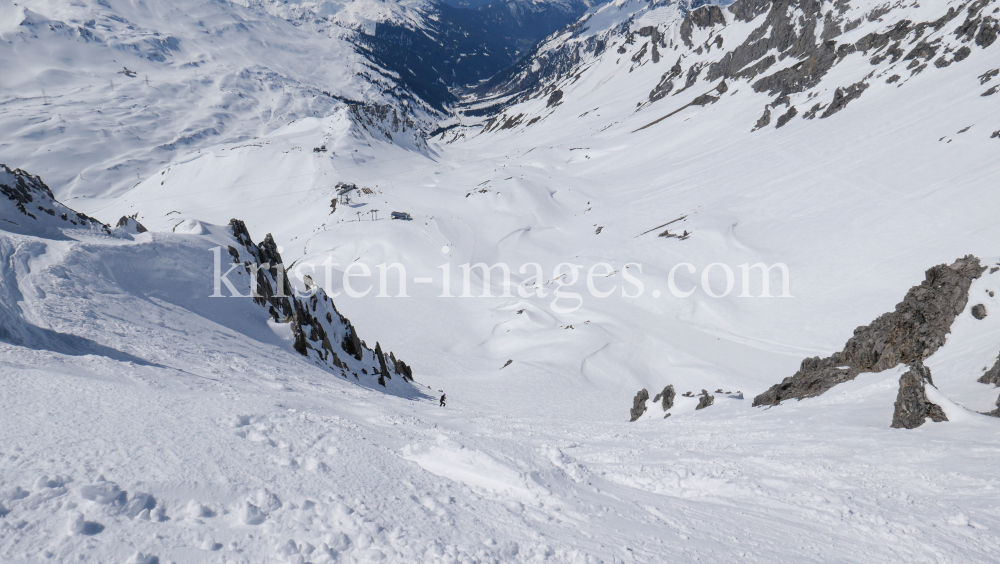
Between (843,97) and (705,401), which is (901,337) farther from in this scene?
(843,97)

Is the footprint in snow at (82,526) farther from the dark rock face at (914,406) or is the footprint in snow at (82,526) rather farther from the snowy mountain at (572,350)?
the dark rock face at (914,406)

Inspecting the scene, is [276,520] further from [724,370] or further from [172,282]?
[724,370]

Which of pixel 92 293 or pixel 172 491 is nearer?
pixel 172 491

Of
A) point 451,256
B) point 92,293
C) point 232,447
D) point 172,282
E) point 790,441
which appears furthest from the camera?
point 451,256

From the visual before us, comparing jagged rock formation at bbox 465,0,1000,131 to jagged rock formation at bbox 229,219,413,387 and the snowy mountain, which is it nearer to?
the snowy mountain

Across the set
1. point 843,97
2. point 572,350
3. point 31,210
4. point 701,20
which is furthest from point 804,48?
point 31,210

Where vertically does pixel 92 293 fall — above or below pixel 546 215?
below

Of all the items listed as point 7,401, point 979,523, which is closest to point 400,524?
point 7,401
